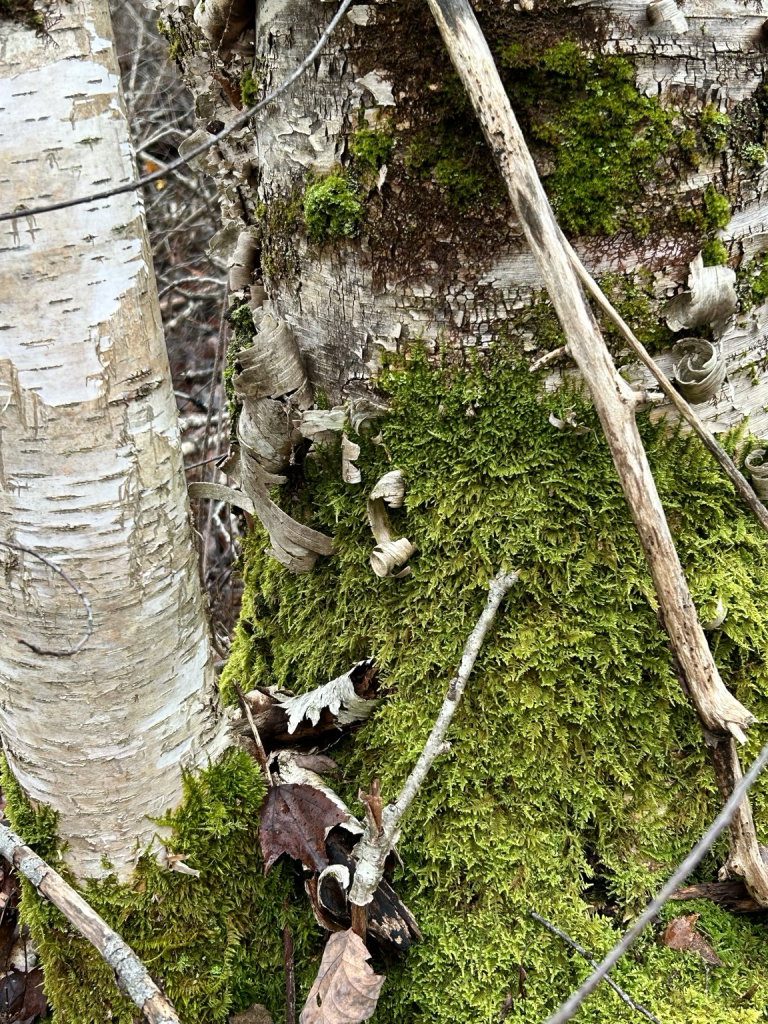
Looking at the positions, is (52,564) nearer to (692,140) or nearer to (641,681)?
(641,681)

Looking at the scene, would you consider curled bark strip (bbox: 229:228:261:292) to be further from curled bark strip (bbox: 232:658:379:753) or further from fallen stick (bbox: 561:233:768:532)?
curled bark strip (bbox: 232:658:379:753)

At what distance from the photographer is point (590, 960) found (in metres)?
1.68

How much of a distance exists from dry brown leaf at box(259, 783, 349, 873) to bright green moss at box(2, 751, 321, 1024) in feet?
0.14

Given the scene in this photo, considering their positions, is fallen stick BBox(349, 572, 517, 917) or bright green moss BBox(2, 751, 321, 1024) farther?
bright green moss BBox(2, 751, 321, 1024)

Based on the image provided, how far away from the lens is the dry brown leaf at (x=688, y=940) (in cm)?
170

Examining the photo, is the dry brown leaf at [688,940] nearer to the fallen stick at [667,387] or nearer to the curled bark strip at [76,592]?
the fallen stick at [667,387]

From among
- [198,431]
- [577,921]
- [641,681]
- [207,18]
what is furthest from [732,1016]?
[198,431]

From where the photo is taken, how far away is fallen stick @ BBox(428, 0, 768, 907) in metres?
1.51

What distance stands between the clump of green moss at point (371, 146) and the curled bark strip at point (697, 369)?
82 cm

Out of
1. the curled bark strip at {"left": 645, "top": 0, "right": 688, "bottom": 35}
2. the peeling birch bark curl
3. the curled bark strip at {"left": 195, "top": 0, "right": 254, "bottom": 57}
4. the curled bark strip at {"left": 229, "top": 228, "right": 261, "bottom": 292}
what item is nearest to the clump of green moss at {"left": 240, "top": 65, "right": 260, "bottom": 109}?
the curled bark strip at {"left": 195, "top": 0, "right": 254, "bottom": 57}

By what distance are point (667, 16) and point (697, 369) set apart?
0.75 meters

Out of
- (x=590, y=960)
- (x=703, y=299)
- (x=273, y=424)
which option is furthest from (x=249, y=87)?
(x=590, y=960)

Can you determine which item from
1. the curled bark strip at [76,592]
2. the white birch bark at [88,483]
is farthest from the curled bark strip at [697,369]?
the curled bark strip at [76,592]

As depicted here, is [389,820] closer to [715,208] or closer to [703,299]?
[703,299]
